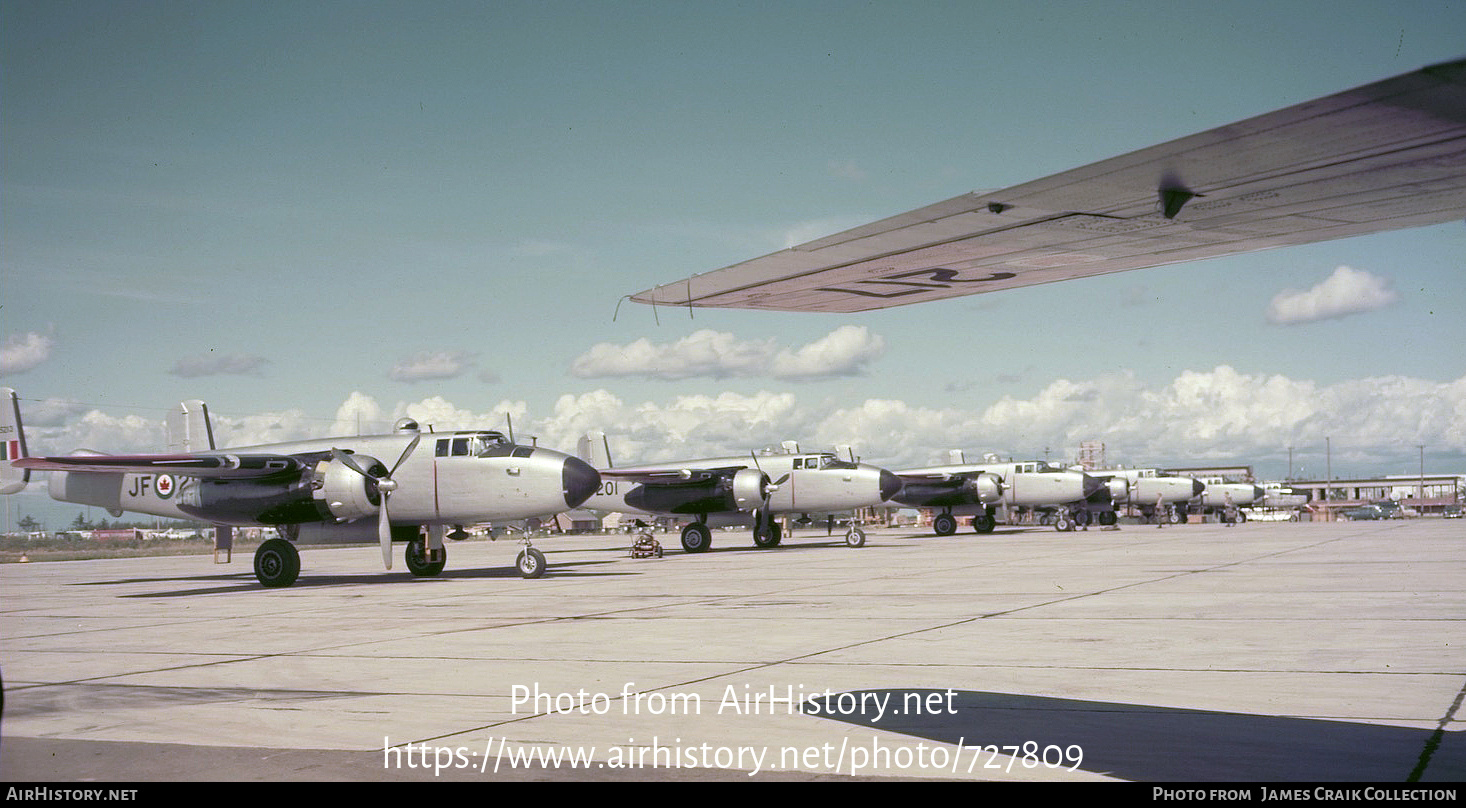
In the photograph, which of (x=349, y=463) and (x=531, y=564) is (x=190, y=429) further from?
(x=531, y=564)

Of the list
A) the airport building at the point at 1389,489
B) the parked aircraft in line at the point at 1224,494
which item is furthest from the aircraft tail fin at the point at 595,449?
the airport building at the point at 1389,489

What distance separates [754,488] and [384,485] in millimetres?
17735

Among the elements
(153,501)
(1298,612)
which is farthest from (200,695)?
(153,501)

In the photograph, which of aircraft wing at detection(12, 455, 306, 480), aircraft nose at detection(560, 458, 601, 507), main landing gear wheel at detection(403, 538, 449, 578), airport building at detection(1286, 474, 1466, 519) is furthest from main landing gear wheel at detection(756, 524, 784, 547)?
airport building at detection(1286, 474, 1466, 519)

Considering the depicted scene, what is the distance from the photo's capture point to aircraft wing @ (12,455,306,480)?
22.8m

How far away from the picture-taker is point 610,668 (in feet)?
34.3

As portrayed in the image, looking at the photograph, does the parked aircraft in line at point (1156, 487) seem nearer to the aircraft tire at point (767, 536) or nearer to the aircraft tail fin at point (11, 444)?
the aircraft tire at point (767, 536)

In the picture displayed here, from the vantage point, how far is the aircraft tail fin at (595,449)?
51.9 m

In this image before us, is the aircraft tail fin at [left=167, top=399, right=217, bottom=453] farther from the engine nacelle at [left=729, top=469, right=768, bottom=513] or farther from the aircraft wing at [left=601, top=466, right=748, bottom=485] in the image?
the engine nacelle at [left=729, top=469, right=768, bottom=513]

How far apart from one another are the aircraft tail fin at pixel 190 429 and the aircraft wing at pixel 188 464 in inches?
243

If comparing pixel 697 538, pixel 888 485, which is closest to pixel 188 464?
pixel 697 538

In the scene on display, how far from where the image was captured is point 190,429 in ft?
101
